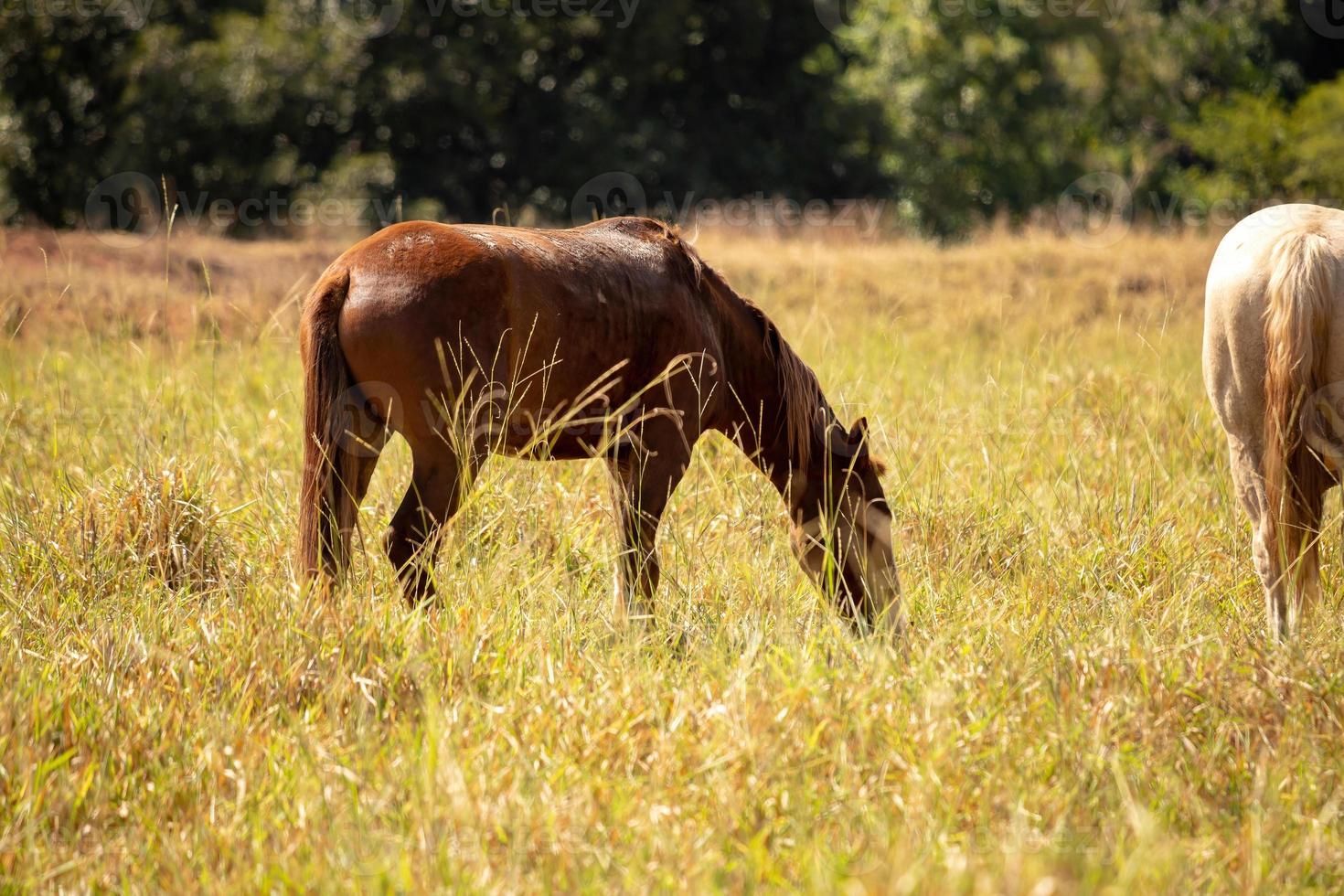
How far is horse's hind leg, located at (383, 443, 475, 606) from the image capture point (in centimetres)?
317

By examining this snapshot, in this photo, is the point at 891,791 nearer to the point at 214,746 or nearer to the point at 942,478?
the point at 214,746

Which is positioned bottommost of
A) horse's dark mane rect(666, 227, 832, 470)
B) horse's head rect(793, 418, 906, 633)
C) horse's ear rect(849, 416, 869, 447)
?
horse's head rect(793, 418, 906, 633)

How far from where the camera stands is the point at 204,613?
3.25m

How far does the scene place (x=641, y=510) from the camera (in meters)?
3.62

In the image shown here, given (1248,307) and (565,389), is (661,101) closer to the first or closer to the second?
(565,389)

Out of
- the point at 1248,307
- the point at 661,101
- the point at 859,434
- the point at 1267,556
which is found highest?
the point at 661,101

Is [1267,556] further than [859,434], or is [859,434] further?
[859,434]

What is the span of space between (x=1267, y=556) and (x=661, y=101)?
19.5 meters

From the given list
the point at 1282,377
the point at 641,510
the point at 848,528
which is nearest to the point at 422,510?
the point at 641,510

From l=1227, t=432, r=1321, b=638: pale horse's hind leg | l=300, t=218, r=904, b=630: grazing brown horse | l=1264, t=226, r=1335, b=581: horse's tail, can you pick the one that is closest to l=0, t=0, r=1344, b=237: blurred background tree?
l=300, t=218, r=904, b=630: grazing brown horse

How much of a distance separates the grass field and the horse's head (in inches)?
4.3

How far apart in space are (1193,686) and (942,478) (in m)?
2.06

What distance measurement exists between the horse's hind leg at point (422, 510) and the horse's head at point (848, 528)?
1.10 meters

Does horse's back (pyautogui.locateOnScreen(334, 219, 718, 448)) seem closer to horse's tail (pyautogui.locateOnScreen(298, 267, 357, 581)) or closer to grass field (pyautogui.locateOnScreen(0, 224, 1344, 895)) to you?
horse's tail (pyautogui.locateOnScreen(298, 267, 357, 581))
